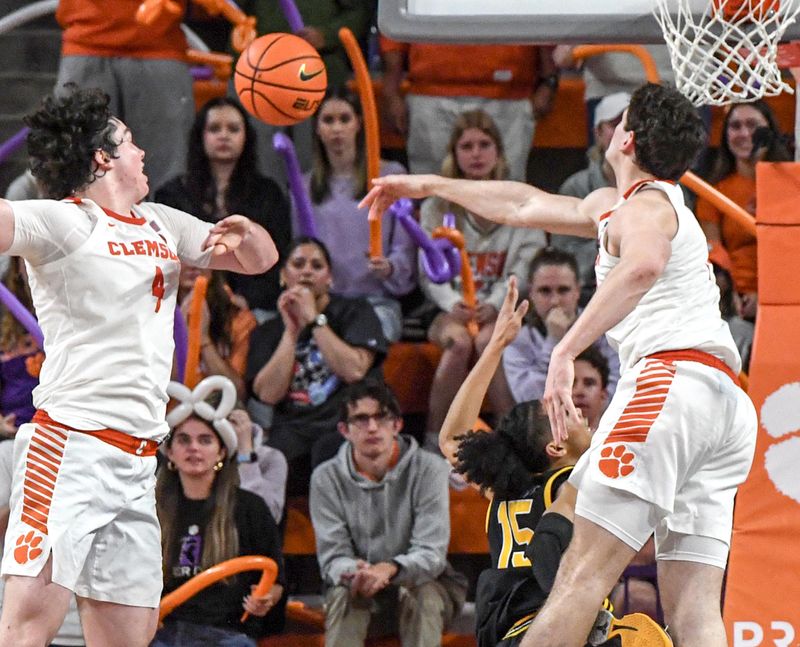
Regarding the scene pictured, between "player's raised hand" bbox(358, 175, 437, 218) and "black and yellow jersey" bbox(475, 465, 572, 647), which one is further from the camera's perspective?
"player's raised hand" bbox(358, 175, 437, 218)

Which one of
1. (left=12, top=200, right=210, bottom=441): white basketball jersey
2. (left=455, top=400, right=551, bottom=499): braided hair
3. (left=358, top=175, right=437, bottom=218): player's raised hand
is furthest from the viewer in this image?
(left=358, top=175, right=437, bottom=218): player's raised hand

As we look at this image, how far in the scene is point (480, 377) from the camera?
16.1 ft

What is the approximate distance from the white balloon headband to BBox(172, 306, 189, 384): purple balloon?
439mm

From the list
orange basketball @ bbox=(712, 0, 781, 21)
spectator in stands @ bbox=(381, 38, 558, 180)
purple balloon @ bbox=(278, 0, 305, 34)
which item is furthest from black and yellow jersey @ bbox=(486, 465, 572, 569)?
purple balloon @ bbox=(278, 0, 305, 34)

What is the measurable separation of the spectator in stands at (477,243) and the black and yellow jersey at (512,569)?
2.48 meters

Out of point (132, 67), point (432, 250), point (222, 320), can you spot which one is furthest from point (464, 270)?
point (132, 67)

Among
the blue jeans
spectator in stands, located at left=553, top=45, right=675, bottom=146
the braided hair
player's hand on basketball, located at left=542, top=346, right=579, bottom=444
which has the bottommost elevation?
the blue jeans

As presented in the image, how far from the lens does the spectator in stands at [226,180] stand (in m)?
7.22

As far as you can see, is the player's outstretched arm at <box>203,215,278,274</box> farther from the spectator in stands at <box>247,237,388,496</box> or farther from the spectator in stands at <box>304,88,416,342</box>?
the spectator in stands at <box>304,88,416,342</box>

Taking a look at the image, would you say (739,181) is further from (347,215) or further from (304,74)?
(304,74)

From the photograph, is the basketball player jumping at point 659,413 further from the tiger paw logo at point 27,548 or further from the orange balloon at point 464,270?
the orange balloon at point 464,270

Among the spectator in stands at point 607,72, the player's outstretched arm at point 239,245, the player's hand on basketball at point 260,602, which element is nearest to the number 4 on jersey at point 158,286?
the player's outstretched arm at point 239,245

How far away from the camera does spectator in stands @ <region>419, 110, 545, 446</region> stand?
7.01m

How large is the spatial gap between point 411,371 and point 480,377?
2.44 metres
